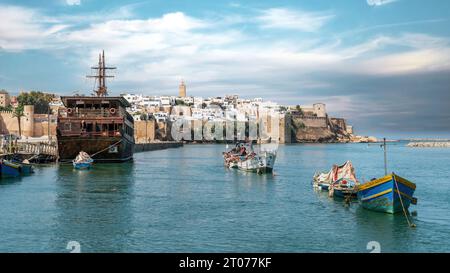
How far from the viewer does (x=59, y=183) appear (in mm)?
37125

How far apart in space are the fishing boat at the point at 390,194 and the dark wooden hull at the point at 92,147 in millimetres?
34467

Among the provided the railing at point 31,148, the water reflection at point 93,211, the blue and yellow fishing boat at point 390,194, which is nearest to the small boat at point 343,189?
the blue and yellow fishing boat at point 390,194

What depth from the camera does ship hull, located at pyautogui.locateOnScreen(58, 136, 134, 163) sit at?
52.9 meters

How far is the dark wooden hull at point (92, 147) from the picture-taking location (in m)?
52.9

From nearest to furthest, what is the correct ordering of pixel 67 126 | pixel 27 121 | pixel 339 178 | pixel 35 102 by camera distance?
pixel 339 178 < pixel 67 126 < pixel 27 121 < pixel 35 102

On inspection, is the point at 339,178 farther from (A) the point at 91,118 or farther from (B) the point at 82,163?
(A) the point at 91,118

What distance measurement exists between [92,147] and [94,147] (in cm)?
20


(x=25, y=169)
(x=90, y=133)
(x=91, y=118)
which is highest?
(x=91, y=118)

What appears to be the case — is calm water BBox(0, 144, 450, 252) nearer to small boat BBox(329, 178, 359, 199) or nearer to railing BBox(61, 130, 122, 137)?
small boat BBox(329, 178, 359, 199)

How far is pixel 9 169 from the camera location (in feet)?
133

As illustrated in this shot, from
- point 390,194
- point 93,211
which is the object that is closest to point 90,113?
point 93,211

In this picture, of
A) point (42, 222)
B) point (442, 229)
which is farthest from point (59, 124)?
point (442, 229)

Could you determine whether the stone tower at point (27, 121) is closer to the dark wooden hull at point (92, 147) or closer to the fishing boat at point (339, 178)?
the dark wooden hull at point (92, 147)
